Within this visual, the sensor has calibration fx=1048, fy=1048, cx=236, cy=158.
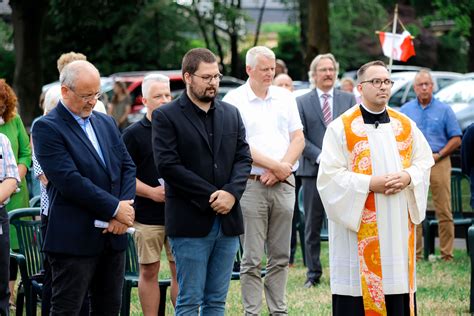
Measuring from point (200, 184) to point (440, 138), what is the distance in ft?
19.2

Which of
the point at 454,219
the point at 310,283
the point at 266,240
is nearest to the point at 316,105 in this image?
the point at 310,283

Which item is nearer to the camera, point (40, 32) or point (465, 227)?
point (465, 227)

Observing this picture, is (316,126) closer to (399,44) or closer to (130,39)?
(399,44)

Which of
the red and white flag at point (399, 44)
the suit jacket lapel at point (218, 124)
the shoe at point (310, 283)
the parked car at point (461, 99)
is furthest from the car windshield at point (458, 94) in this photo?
the suit jacket lapel at point (218, 124)

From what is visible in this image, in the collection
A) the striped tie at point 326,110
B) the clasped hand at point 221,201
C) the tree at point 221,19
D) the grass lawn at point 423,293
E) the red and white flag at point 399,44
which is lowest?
the grass lawn at point 423,293

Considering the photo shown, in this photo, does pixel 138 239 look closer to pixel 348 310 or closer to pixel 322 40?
pixel 348 310

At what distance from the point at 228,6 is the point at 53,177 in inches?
1330

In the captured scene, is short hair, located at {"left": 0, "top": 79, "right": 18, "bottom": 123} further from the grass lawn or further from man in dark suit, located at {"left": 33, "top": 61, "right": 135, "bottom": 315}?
man in dark suit, located at {"left": 33, "top": 61, "right": 135, "bottom": 315}

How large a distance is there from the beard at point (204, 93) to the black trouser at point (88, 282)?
1.25 meters

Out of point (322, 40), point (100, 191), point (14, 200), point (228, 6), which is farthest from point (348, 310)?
point (228, 6)

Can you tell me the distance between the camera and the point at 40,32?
26312 millimetres

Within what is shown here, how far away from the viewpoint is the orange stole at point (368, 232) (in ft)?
24.6

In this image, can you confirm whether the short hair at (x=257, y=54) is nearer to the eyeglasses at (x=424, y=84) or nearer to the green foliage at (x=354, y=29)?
the eyeglasses at (x=424, y=84)

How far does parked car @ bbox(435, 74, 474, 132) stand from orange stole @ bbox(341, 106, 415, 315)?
1209 cm
